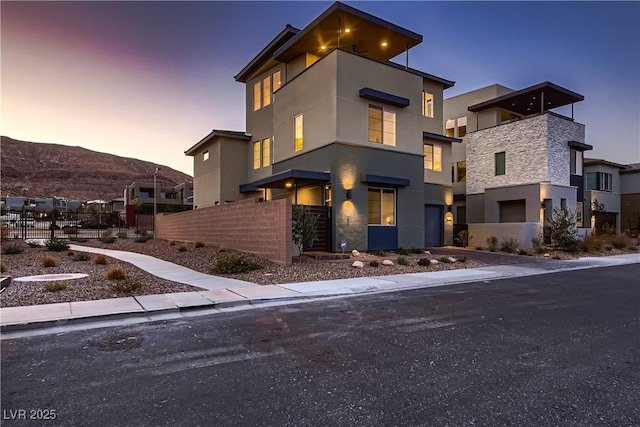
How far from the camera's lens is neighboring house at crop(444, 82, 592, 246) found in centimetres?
2525

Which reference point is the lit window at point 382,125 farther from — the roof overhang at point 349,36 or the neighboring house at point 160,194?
the neighboring house at point 160,194

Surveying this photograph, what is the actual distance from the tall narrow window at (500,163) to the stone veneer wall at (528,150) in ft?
0.74

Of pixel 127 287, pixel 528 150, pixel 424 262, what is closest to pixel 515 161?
pixel 528 150

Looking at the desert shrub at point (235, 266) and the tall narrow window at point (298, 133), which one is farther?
the tall narrow window at point (298, 133)

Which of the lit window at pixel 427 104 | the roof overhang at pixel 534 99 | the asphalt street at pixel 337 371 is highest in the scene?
the roof overhang at pixel 534 99

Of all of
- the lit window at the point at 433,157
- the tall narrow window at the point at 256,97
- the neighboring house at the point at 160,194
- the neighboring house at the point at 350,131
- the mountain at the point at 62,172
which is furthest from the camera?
the mountain at the point at 62,172

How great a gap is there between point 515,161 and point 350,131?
15.4 meters

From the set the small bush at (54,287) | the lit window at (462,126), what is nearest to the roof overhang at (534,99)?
the lit window at (462,126)

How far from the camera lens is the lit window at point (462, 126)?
31969 millimetres

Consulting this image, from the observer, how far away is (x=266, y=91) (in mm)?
24875

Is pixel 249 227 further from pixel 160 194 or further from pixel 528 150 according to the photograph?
pixel 160 194

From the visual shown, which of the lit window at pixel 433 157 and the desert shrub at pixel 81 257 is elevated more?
the lit window at pixel 433 157

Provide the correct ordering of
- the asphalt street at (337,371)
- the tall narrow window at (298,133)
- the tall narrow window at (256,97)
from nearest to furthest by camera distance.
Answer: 1. the asphalt street at (337,371)
2. the tall narrow window at (298,133)
3. the tall narrow window at (256,97)

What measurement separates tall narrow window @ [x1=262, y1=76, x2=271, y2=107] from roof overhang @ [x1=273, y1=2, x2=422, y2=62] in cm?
261
